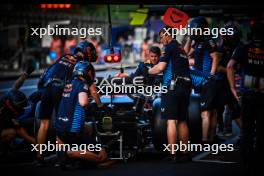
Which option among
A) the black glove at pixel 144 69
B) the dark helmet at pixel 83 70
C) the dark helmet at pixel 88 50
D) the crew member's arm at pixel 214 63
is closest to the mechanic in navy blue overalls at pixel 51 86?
the dark helmet at pixel 88 50

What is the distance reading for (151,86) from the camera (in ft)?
34.3

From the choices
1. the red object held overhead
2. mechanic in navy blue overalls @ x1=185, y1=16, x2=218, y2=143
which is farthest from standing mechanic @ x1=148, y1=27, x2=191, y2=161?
mechanic in navy blue overalls @ x1=185, y1=16, x2=218, y2=143

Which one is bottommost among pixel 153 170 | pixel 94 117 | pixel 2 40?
pixel 153 170

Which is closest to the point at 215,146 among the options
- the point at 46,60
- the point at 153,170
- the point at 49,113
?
the point at 153,170

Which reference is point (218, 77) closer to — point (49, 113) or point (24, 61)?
point (49, 113)

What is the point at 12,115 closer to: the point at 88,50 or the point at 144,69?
the point at 88,50

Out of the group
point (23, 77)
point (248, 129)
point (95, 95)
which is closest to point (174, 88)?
point (95, 95)

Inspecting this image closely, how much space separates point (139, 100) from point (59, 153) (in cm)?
181

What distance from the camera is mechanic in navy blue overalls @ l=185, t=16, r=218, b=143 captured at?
1085cm

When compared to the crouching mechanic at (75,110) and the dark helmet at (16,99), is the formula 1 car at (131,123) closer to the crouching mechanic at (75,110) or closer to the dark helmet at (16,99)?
the crouching mechanic at (75,110)

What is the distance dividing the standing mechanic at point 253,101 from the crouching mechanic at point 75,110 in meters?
1.95

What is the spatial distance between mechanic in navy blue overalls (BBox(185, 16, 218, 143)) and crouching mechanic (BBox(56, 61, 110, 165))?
2.37 meters

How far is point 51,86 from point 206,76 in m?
2.63

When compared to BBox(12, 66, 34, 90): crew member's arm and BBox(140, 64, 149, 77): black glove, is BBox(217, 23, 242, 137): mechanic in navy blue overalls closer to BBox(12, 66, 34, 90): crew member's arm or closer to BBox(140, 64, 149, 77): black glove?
BBox(140, 64, 149, 77): black glove
